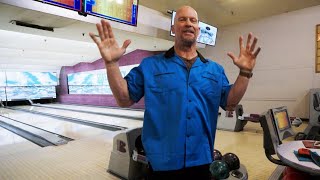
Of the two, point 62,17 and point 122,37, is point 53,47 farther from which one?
point 62,17

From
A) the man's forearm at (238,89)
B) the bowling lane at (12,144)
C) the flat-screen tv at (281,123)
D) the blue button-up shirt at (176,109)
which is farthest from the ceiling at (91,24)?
the flat-screen tv at (281,123)

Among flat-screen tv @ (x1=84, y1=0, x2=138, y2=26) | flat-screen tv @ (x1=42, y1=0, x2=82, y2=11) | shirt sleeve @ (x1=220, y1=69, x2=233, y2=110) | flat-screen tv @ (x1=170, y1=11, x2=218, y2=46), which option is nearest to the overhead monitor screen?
shirt sleeve @ (x1=220, y1=69, x2=233, y2=110)

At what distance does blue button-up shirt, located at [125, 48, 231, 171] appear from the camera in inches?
41.6

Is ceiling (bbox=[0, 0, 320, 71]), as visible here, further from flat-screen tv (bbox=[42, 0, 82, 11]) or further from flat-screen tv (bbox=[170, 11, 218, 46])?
flat-screen tv (bbox=[42, 0, 82, 11])

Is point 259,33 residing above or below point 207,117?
above

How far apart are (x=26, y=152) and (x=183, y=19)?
368 centimetres

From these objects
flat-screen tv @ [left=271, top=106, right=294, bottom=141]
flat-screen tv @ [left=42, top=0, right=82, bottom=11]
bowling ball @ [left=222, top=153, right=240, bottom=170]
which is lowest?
bowling ball @ [left=222, top=153, right=240, bottom=170]

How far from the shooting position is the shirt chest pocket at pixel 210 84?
114cm

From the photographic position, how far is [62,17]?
12.6 ft

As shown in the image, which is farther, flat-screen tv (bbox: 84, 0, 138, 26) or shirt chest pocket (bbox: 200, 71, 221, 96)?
flat-screen tv (bbox: 84, 0, 138, 26)

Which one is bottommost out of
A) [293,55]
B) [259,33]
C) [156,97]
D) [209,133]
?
[209,133]

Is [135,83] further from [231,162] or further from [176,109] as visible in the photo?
[231,162]

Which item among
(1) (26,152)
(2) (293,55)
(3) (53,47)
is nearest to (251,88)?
(2) (293,55)

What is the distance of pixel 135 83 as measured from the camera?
1143 millimetres
